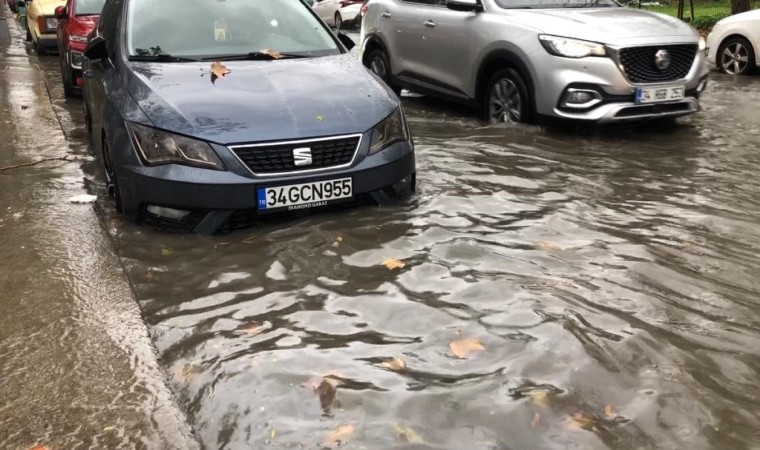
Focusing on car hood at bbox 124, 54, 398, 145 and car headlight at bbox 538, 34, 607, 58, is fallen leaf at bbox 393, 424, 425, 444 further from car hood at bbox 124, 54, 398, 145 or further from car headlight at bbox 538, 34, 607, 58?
car headlight at bbox 538, 34, 607, 58

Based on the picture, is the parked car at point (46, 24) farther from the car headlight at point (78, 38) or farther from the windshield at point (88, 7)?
the car headlight at point (78, 38)

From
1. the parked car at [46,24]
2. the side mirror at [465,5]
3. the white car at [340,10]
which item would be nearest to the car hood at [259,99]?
the side mirror at [465,5]

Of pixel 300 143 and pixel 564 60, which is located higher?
pixel 564 60

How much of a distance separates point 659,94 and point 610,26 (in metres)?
0.78

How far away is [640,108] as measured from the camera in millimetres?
6762

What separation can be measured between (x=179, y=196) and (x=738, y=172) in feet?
14.4

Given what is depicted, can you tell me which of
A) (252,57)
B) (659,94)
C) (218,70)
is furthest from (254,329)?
(659,94)

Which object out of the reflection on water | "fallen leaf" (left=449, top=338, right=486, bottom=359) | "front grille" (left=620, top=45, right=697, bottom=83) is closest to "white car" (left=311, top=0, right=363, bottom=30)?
"front grille" (left=620, top=45, right=697, bottom=83)

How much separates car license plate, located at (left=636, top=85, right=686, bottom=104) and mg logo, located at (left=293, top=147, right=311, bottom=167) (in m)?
3.58

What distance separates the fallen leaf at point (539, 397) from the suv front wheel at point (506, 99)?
4679 millimetres

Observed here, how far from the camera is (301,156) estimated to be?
4504 millimetres

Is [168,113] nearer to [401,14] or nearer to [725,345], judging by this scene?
[725,345]

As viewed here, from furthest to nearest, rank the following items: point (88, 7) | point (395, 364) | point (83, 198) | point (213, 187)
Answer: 1. point (88, 7)
2. point (83, 198)
3. point (213, 187)
4. point (395, 364)

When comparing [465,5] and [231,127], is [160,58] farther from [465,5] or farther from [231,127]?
[465,5]
